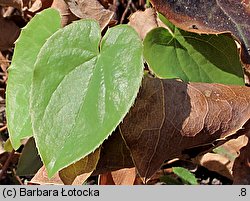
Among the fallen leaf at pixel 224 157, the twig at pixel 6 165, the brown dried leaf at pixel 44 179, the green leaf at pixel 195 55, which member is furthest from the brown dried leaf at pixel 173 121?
the twig at pixel 6 165

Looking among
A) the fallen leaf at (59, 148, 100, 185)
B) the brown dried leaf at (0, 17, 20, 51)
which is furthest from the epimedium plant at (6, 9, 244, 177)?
the brown dried leaf at (0, 17, 20, 51)

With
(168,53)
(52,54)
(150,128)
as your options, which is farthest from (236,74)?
(52,54)

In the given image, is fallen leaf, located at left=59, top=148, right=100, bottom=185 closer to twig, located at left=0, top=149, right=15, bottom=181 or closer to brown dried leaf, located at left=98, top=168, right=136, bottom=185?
brown dried leaf, located at left=98, top=168, right=136, bottom=185

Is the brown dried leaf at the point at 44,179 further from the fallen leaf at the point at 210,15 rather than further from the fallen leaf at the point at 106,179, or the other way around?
the fallen leaf at the point at 210,15

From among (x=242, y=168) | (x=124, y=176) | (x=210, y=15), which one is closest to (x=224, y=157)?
(x=242, y=168)

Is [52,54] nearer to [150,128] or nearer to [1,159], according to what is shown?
[150,128]

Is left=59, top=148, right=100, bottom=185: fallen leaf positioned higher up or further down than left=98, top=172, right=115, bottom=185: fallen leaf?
higher up
